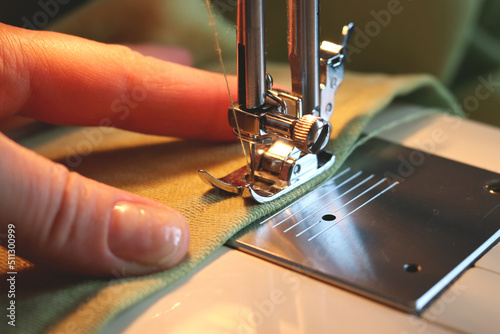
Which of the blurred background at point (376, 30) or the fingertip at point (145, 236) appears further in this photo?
the blurred background at point (376, 30)

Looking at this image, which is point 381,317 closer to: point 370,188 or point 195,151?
point 370,188

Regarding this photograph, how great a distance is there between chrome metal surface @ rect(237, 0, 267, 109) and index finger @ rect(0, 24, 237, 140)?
5 cm

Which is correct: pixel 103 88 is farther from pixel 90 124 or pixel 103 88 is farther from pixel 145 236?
pixel 145 236

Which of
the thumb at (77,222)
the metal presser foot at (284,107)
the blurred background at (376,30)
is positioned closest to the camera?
the thumb at (77,222)

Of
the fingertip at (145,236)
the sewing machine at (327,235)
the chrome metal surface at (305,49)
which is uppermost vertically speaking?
the chrome metal surface at (305,49)

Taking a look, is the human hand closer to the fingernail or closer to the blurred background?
the fingernail

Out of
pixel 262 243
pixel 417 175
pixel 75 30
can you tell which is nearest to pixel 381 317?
pixel 262 243

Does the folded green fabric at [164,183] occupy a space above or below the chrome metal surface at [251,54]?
below

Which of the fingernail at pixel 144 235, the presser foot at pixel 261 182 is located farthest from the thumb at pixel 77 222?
the presser foot at pixel 261 182

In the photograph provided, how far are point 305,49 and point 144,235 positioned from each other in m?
0.27

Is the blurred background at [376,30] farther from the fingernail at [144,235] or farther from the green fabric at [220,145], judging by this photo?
the fingernail at [144,235]

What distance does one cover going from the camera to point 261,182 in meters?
0.69

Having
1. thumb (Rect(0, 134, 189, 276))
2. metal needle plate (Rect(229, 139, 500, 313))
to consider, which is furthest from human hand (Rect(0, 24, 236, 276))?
metal needle plate (Rect(229, 139, 500, 313))

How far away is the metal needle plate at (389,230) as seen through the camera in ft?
1.81
